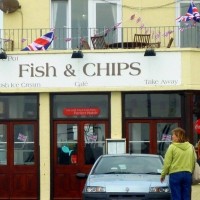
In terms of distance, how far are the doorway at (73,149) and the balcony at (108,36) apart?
8.29ft

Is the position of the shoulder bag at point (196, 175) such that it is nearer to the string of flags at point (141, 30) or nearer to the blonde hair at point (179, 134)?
the blonde hair at point (179, 134)

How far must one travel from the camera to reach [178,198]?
47.2 feet

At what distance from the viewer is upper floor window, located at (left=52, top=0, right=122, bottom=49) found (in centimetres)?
2203

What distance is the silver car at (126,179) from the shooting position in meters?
14.6

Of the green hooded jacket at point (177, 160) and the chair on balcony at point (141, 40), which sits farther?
the chair on balcony at point (141, 40)

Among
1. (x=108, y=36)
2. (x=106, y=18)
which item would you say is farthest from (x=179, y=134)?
(x=106, y=18)

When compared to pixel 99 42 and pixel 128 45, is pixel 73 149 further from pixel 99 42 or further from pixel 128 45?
pixel 128 45

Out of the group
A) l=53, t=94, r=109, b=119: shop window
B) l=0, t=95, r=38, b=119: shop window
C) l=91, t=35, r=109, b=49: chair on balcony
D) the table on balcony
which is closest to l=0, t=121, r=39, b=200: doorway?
l=0, t=95, r=38, b=119: shop window

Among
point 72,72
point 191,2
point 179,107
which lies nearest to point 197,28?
point 191,2

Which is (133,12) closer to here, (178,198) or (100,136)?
(100,136)

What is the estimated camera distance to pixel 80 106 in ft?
70.5

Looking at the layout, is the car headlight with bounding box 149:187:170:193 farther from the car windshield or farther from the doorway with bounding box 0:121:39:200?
the doorway with bounding box 0:121:39:200

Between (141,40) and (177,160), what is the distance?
25.3 ft

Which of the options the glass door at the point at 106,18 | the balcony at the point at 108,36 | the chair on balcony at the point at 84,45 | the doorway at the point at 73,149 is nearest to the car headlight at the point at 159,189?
the doorway at the point at 73,149
